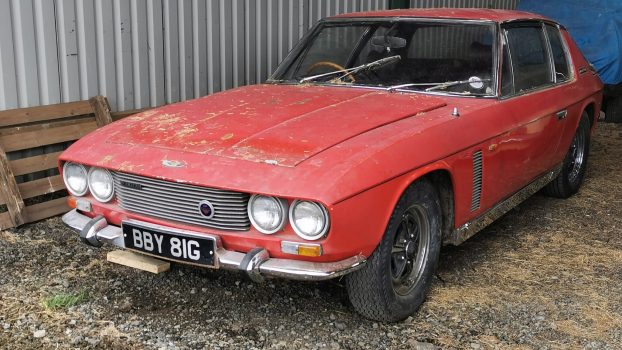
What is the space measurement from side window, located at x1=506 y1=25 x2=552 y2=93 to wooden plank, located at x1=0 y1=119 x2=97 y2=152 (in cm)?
327

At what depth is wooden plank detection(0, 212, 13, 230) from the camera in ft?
15.2

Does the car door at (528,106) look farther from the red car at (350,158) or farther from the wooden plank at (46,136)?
the wooden plank at (46,136)

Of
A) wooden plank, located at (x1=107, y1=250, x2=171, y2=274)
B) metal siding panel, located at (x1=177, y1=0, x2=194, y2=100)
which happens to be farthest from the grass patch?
metal siding panel, located at (x1=177, y1=0, x2=194, y2=100)

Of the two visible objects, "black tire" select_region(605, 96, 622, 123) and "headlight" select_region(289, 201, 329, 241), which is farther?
"black tire" select_region(605, 96, 622, 123)

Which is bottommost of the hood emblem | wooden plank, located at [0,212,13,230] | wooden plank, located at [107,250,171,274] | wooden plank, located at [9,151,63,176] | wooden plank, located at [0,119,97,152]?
wooden plank, located at [0,212,13,230]

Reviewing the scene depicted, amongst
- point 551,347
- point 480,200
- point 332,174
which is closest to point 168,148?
point 332,174

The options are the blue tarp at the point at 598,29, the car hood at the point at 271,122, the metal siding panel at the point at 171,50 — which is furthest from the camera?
the blue tarp at the point at 598,29

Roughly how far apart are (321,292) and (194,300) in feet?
2.26

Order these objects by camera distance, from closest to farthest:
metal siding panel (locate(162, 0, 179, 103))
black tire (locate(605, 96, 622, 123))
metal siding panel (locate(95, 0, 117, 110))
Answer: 1. metal siding panel (locate(95, 0, 117, 110))
2. metal siding panel (locate(162, 0, 179, 103))
3. black tire (locate(605, 96, 622, 123))

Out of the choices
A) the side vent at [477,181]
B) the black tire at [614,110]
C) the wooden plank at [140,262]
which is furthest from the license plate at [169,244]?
the black tire at [614,110]

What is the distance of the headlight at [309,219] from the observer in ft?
9.05

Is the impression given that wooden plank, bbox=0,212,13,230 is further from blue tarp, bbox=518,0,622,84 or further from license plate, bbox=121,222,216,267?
blue tarp, bbox=518,0,622,84

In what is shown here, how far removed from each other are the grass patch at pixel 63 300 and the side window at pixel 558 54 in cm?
359

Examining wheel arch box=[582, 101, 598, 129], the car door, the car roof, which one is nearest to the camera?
the car door
